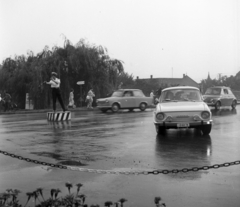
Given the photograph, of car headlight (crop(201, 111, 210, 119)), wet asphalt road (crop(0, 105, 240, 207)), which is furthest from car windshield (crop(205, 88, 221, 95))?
car headlight (crop(201, 111, 210, 119))

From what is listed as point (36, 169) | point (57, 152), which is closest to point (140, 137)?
point (57, 152)

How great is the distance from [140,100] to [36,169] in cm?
2089

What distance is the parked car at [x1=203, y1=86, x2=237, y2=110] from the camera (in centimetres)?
2636

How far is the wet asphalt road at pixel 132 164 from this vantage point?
4.81 meters

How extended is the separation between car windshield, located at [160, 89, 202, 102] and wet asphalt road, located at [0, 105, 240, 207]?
3.54ft

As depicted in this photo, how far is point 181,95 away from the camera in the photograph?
39.5 ft

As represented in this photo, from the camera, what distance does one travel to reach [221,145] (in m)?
9.14

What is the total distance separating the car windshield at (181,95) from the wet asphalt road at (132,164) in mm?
1080

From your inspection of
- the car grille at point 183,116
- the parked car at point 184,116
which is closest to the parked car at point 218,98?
the parked car at point 184,116

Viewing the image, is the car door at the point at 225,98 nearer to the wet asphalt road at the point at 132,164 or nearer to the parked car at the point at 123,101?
the parked car at the point at 123,101

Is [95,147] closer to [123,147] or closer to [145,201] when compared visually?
[123,147]

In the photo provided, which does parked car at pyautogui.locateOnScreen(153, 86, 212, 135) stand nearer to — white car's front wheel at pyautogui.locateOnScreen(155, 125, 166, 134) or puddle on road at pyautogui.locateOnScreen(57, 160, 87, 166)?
white car's front wheel at pyautogui.locateOnScreen(155, 125, 166, 134)

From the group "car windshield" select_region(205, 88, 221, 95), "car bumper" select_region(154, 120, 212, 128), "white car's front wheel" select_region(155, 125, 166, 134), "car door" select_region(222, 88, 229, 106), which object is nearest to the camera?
"car bumper" select_region(154, 120, 212, 128)

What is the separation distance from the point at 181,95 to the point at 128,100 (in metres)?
14.6
